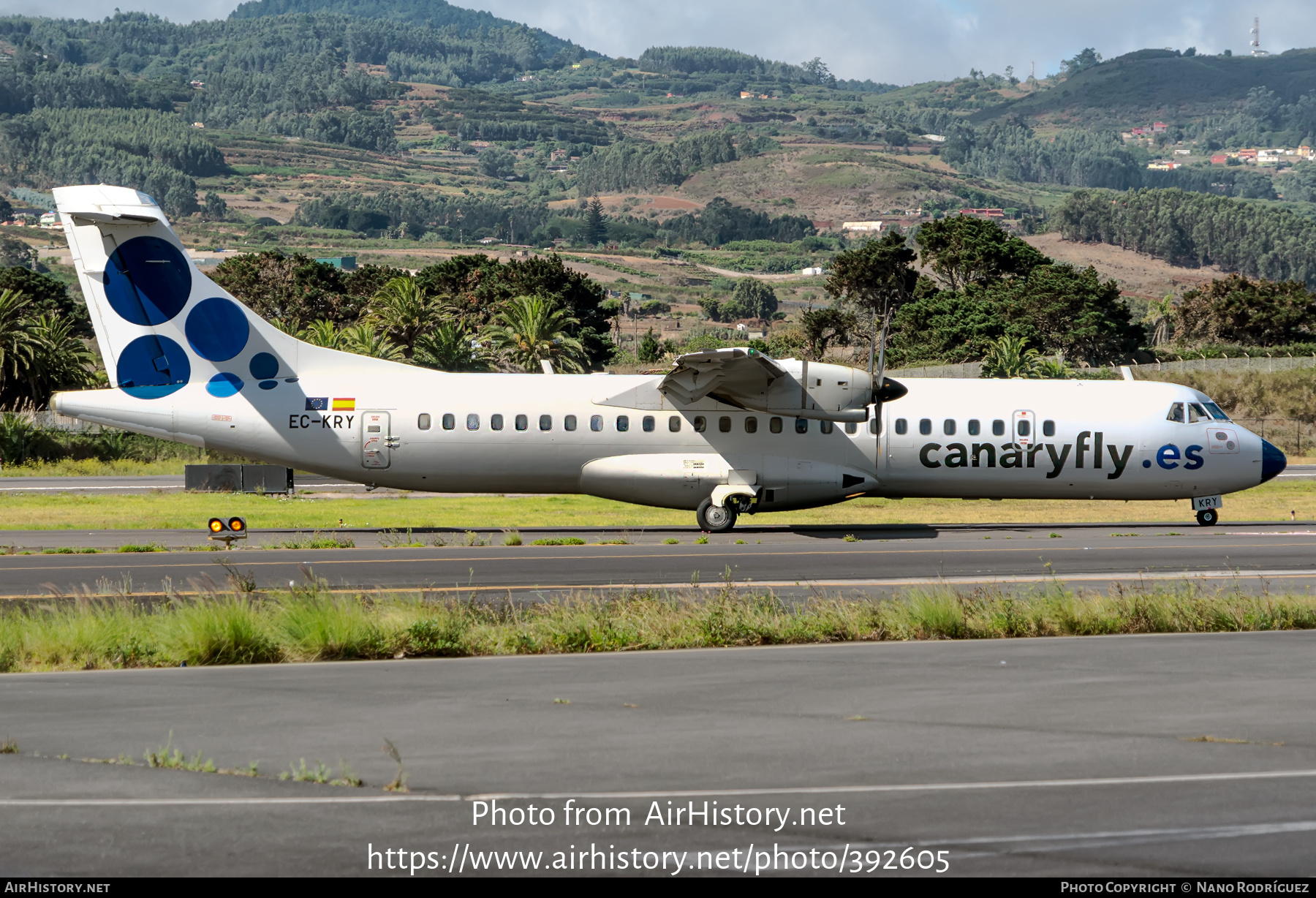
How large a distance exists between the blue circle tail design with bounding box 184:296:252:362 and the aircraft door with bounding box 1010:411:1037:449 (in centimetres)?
1799

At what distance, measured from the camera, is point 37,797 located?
802 cm

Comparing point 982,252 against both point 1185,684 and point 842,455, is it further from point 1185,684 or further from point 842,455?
point 1185,684

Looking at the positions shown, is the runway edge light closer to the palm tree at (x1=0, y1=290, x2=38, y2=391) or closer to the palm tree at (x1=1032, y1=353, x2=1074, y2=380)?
the palm tree at (x1=0, y1=290, x2=38, y2=391)

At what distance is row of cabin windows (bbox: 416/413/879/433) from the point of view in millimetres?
29094

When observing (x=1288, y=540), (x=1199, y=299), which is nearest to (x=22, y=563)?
(x=1288, y=540)

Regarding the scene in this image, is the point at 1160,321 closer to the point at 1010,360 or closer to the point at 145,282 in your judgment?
the point at 1010,360

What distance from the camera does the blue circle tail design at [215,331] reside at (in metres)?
29.1

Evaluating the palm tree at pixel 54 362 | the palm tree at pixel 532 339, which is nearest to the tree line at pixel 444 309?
the palm tree at pixel 532 339

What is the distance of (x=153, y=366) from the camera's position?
94.9 feet

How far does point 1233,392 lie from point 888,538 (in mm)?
47815

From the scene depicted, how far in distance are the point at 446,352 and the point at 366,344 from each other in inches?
163

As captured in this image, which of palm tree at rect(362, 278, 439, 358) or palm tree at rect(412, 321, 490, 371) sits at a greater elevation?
palm tree at rect(362, 278, 439, 358)

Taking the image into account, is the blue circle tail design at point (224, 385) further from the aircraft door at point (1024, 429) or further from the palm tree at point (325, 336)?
the palm tree at point (325, 336)

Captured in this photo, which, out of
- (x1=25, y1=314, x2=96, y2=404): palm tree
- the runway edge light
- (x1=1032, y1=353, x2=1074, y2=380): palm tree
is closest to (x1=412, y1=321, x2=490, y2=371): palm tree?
(x1=25, y1=314, x2=96, y2=404): palm tree
